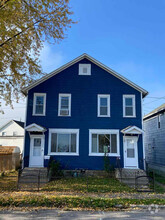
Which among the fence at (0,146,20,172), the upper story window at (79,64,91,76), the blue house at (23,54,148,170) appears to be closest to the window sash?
the blue house at (23,54,148,170)

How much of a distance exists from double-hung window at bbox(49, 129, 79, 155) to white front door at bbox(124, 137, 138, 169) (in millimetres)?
3628

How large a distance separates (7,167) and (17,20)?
1162cm

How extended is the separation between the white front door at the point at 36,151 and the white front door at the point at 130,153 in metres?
6.17

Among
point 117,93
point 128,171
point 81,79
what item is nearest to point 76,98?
point 81,79

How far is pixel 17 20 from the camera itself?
1034 cm

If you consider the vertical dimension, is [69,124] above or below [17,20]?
below

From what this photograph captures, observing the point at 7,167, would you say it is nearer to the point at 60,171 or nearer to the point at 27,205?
the point at 60,171

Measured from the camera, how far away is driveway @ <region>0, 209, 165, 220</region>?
20.3 ft

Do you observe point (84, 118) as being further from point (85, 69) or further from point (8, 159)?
point (8, 159)

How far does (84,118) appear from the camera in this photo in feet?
48.4

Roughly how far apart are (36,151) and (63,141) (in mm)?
2120

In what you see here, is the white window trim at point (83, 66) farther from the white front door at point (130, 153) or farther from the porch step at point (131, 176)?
the porch step at point (131, 176)

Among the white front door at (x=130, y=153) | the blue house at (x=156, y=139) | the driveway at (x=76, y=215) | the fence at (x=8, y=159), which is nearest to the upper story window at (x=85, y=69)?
the white front door at (x=130, y=153)

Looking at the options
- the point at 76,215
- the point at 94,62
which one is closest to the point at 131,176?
the point at 76,215
